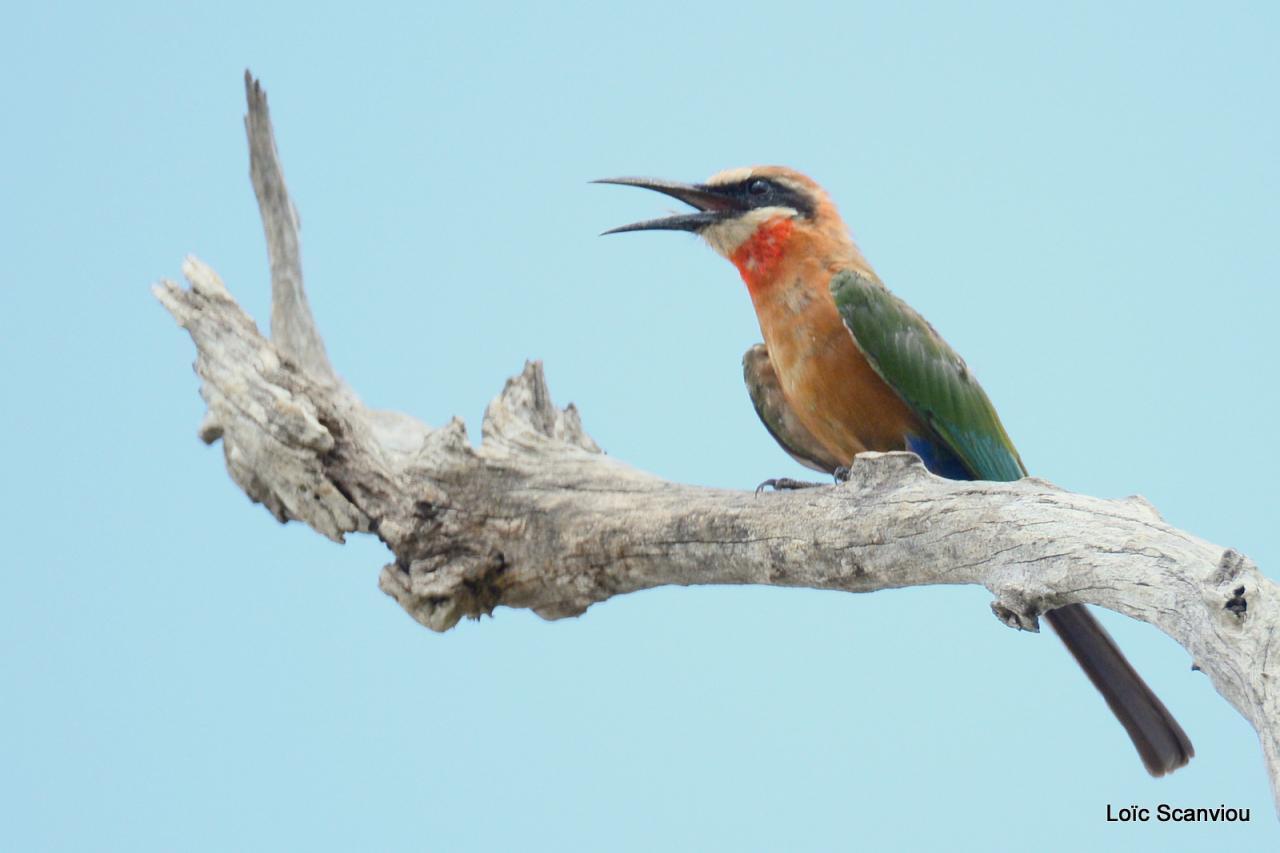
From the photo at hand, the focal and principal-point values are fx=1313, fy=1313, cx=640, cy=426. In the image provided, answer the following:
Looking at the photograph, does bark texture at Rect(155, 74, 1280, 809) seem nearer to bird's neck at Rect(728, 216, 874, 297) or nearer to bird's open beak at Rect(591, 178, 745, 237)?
bird's open beak at Rect(591, 178, 745, 237)

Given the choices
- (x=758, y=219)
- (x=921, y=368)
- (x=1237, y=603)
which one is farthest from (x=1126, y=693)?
(x=758, y=219)

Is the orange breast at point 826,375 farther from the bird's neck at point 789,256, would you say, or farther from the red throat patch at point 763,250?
the red throat patch at point 763,250

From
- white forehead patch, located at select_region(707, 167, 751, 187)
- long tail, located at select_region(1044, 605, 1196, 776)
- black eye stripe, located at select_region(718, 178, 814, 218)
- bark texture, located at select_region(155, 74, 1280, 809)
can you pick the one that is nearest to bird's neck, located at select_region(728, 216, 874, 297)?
black eye stripe, located at select_region(718, 178, 814, 218)

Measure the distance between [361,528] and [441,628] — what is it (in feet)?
1.56

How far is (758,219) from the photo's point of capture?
5.23 meters

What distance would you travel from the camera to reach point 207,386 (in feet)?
16.6

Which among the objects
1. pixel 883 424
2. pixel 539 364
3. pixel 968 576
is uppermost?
pixel 539 364

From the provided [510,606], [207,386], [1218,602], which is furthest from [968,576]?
[207,386]

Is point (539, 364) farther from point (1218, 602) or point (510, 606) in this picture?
point (1218, 602)

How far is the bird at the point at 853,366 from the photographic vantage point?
14.5 feet

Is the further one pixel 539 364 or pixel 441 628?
pixel 539 364

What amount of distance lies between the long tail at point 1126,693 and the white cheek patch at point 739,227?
1.87 metres

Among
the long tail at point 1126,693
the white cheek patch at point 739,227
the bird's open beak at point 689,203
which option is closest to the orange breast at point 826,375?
the white cheek patch at point 739,227

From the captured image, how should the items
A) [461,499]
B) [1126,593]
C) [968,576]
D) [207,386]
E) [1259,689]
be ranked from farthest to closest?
[207,386]
[461,499]
[968,576]
[1126,593]
[1259,689]
